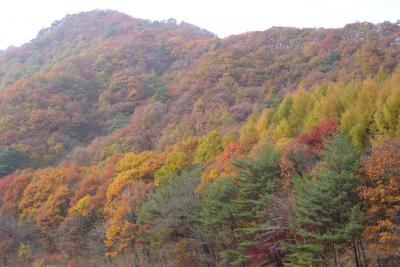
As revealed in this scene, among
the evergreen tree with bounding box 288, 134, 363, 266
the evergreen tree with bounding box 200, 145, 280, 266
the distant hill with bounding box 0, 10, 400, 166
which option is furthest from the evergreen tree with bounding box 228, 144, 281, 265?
the distant hill with bounding box 0, 10, 400, 166

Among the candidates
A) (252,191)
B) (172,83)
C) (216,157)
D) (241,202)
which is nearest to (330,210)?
(241,202)

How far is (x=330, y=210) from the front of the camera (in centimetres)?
2194

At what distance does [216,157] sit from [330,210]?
20.7m

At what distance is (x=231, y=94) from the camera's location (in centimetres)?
7381

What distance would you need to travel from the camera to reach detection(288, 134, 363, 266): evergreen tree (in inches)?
856

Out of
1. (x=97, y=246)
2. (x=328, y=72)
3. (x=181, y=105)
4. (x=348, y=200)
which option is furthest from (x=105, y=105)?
(x=348, y=200)

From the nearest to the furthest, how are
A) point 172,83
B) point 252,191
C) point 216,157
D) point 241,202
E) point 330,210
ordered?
point 330,210, point 241,202, point 252,191, point 216,157, point 172,83

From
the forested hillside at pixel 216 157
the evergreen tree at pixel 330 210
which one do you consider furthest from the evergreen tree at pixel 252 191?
the evergreen tree at pixel 330 210

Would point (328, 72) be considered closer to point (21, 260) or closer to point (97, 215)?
point (97, 215)

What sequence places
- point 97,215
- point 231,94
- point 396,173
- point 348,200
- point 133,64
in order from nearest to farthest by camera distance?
point 396,173 < point 348,200 < point 97,215 < point 231,94 < point 133,64

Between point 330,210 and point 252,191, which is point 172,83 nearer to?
point 252,191

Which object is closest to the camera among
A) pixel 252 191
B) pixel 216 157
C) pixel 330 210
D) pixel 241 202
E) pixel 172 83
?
pixel 330 210

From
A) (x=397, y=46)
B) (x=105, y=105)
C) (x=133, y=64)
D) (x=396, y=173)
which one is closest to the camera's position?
(x=396, y=173)

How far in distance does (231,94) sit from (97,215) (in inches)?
1486
